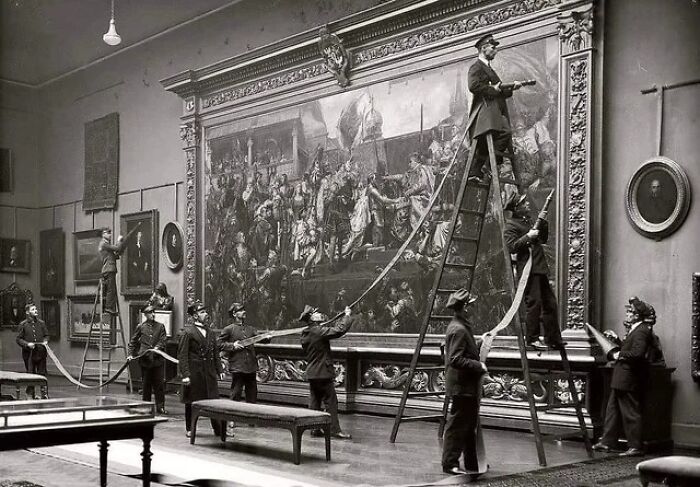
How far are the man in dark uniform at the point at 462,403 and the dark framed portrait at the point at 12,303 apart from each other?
16941mm

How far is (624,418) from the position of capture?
9.85 meters

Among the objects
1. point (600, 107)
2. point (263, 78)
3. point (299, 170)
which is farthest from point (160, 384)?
point (600, 107)

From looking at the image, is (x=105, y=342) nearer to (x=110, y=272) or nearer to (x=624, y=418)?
(x=110, y=272)

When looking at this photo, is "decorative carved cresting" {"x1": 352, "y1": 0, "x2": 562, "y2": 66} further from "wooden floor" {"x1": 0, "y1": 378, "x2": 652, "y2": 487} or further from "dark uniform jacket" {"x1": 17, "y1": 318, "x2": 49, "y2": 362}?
"dark uniform jacket" {"x1": 17, "y1": 318, "x2": 49, "y2": 362}

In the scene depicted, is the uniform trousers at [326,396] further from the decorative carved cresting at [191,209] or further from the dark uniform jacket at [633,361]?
the decorative carved cresting at [191,209]

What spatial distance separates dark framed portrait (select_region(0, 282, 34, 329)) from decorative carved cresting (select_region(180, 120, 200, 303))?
6.74 metres

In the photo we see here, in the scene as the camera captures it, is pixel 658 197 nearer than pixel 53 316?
Yes

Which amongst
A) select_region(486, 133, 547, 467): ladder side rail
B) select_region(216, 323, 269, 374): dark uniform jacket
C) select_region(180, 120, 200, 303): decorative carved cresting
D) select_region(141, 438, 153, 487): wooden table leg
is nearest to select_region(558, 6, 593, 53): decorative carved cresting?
select_region(486, 133, 547, 467): ladder side rail

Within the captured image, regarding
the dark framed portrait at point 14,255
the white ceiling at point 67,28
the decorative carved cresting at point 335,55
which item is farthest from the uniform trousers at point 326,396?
the dark framed portrait at point 14,255

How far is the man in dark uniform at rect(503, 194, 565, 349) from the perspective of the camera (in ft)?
31.2

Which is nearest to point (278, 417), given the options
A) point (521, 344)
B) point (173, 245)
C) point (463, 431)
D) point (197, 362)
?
point (463, 431)

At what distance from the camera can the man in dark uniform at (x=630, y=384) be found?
9742 millimetres

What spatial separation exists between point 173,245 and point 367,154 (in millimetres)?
6172

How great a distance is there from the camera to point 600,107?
11281mm
